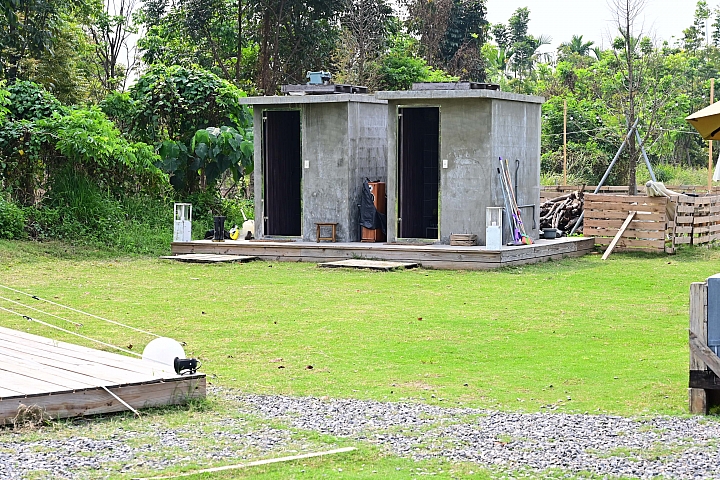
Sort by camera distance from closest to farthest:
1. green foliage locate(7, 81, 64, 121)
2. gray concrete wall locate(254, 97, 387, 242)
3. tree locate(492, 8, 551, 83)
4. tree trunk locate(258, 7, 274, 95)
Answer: gray concrete wall locate(254, 97, 387, 242)
green foliage locate(7, 81, 64, 121)
tree trunk locate(258, 7, 274, 95)
tree locate(492, 8, 551, 83)

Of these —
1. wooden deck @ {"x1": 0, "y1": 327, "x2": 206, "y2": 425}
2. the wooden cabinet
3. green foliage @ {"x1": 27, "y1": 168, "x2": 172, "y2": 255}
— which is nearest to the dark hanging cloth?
the wooden cabinet

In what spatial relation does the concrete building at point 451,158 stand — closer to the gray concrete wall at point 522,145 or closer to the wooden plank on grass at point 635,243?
the gray concrete wall at point 522,145

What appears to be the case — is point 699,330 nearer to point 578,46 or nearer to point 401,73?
point 401,73

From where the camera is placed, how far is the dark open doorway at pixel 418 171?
1589cm

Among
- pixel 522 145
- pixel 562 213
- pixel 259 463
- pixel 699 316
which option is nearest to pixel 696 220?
pixel 562 213

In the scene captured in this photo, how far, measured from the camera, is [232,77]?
29.2 meters

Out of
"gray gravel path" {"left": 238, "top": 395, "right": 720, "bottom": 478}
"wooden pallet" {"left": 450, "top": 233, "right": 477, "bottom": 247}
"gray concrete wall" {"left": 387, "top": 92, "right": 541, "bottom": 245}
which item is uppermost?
"gray concrete wall" {"left": 387, "top": 92, "right": 541, "bottom": 245}

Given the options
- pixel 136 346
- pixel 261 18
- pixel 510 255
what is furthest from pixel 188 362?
pixel 261 18

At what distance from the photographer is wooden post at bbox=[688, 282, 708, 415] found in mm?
5977

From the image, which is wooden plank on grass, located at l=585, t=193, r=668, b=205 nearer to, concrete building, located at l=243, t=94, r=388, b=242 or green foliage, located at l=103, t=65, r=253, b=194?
concrete building, located at l=243, t=94, r=388, b=242

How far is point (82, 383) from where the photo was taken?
5.98 meters

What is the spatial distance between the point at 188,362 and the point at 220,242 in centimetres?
1037

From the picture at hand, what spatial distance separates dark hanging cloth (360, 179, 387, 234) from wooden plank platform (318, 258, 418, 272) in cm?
127

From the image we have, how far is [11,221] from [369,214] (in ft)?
18.1
